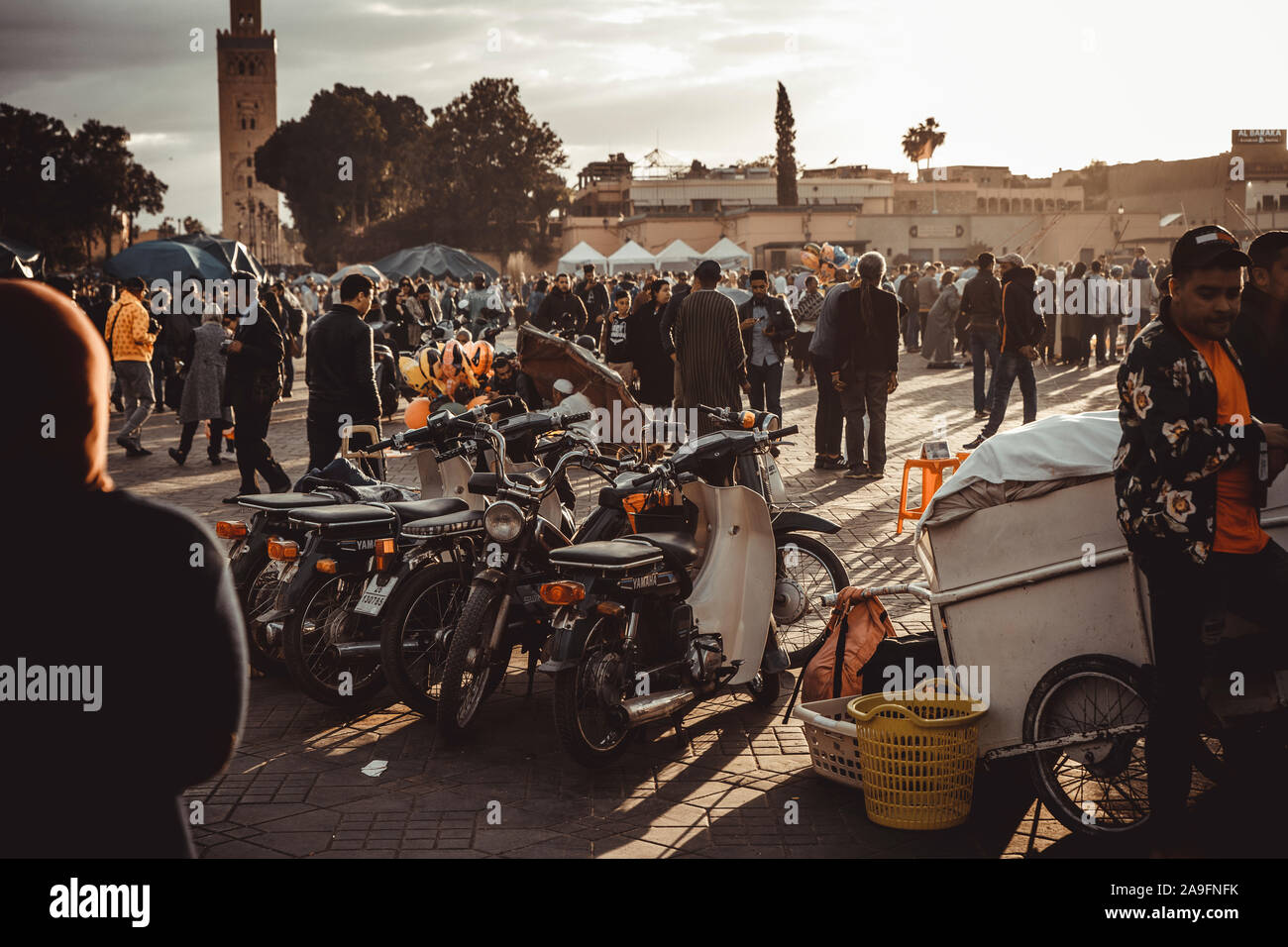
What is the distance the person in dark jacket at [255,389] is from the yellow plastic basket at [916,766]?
25.3ft

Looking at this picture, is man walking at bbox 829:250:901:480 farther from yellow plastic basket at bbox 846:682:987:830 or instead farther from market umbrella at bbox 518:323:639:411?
yellow plastic basket at bbox 846:682:987:830

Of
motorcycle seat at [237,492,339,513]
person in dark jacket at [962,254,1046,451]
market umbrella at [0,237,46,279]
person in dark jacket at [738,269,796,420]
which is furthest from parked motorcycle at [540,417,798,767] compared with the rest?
market umbrella at [0,237,46,279]

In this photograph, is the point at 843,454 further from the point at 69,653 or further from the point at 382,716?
the point at 69,653

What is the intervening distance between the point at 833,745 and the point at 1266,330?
2.17 meters

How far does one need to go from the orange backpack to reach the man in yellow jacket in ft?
39.3

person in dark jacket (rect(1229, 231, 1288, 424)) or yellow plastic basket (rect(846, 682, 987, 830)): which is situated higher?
person in dark jacket (rect(1229, 231, 1288, 424))

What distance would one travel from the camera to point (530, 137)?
76.9 m

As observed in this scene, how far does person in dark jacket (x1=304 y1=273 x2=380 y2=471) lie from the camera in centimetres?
869

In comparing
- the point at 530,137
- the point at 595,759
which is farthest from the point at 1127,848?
the point at 530,137

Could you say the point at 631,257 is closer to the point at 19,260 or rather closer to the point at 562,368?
the point at 19,260

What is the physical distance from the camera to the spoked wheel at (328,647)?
19.1ft

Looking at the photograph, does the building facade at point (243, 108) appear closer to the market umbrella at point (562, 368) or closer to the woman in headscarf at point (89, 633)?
the market umbrella at point (562, 368)

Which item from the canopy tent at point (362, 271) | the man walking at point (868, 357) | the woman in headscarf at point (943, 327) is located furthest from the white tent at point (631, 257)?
the man walking at point (868, 357)
